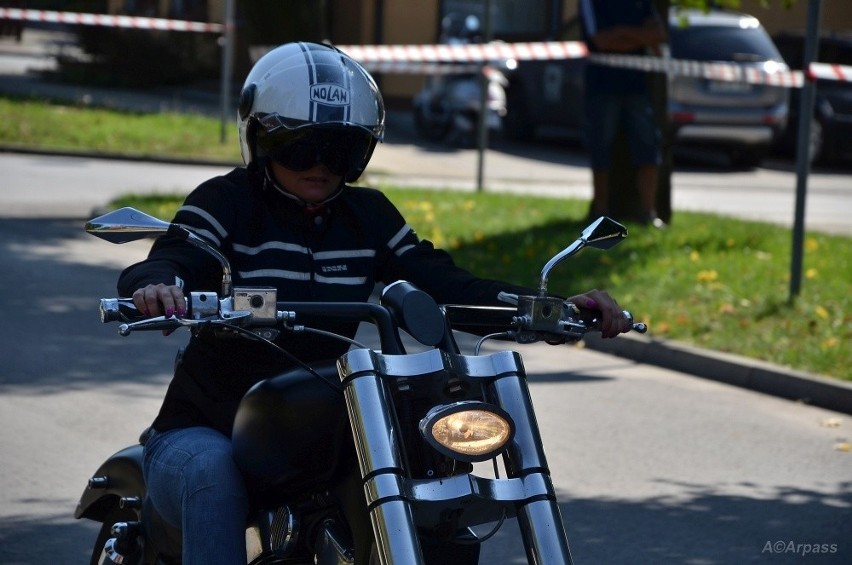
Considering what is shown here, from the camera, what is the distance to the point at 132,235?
2859 millimetres

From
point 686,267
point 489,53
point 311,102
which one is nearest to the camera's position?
point 311,102

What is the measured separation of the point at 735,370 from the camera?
27.2 ft

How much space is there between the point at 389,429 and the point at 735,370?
5.96 meters

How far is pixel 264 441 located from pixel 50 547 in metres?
2.36

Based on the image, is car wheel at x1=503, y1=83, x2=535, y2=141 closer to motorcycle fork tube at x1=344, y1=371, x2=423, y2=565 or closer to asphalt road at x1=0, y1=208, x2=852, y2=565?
asphalt road at x1=0, y1=208, x2=852, y2=565

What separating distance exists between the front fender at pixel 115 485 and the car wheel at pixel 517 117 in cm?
1894

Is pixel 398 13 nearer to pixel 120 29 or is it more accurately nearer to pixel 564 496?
pixel 120 29

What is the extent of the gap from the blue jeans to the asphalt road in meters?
1.91

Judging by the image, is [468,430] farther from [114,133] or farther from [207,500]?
[114,133]

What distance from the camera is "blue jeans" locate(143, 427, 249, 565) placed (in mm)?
2998

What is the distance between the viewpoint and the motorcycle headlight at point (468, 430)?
101 inches

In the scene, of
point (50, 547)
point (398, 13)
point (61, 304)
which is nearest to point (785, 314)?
point (61, 304)

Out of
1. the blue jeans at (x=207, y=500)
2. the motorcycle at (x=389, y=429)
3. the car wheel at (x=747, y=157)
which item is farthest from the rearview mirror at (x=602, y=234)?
the car wheel at (x=747, y=157)

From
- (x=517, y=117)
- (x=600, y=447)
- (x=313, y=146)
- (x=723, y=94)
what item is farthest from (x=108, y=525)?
(x=517, y=117)
